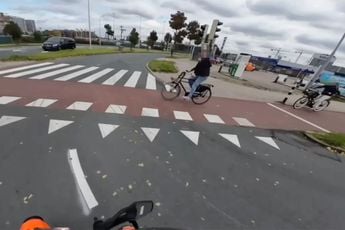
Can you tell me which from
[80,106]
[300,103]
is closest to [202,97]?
[80,106]

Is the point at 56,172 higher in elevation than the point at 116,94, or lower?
higher

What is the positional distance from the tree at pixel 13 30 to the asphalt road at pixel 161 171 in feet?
126

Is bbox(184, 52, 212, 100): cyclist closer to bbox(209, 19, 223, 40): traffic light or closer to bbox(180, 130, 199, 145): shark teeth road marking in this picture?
A: bbox(180, 130, 199, 145): shark teeth road marking

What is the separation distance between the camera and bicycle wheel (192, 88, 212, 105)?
934 centimetres

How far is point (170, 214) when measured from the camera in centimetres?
315

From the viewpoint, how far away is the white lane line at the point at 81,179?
10.5 feet

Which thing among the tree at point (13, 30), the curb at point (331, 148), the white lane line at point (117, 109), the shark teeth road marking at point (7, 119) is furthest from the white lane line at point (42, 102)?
the tree at point (13, 30)

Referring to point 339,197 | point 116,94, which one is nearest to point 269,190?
point 339,197

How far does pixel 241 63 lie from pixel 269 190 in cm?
1789

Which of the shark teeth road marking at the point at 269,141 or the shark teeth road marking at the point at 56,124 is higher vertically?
the shark teeth road marking at the point at 269,141

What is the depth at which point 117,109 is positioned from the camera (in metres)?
7.32

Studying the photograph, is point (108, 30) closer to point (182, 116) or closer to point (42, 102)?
point (42, 102)

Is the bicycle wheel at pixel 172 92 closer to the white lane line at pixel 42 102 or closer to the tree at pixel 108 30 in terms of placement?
the white lane line at pixel 42 102

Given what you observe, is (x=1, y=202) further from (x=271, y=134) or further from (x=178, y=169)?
(x=271, y=134)
